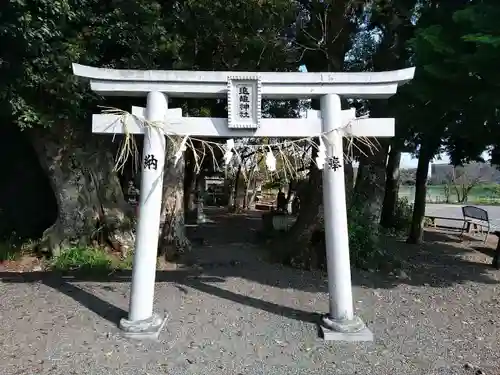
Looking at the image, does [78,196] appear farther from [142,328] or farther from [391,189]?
[391,189]

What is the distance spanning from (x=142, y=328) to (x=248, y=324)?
1.28 m

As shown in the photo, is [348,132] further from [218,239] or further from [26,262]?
[218,239]

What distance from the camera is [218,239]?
12398 millimetres

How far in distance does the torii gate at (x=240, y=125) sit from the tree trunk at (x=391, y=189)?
9.50 meters

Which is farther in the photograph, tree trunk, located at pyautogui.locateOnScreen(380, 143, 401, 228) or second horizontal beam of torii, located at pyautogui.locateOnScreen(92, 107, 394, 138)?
tree trunk, located at pyautogui.locateOnScreen(380, 143, 401, 228)

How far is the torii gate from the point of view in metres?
5.25

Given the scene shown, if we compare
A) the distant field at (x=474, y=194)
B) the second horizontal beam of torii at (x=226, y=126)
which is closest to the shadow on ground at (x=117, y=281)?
the second horizontal beam of torii at (x=226, y=126)

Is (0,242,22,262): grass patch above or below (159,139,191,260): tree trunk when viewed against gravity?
below

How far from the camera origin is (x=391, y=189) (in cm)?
1524

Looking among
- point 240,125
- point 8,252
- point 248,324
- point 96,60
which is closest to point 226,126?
point 240,125

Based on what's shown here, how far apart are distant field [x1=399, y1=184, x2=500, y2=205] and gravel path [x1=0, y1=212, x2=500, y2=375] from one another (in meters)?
26.6

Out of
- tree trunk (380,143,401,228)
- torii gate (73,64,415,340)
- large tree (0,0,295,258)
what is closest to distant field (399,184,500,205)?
tree trunk (380,143,401,228)

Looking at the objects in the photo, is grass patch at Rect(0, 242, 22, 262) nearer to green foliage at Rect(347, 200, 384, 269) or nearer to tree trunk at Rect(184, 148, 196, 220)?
green foliage at Rect(347, 200, 384, 269)

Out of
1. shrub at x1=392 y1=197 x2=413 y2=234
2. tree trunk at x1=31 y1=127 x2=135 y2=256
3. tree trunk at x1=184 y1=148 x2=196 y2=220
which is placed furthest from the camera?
tree trunk at x1=184 y1=148 x2=196 y2=220
